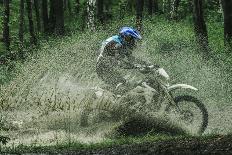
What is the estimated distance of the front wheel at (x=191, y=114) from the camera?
12.9 metres

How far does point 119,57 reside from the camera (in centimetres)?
1366

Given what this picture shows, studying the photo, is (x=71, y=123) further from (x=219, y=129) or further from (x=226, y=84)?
(x=226, y=84)

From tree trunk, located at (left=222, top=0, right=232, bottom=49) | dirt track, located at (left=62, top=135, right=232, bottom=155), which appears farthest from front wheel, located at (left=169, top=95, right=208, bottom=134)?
tree trunk, located at (left=222, top=0, right=232, bottom=49)

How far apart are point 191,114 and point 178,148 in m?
2.87

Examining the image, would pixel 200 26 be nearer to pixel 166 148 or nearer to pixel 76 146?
pixel 76 146

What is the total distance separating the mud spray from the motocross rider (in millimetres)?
429

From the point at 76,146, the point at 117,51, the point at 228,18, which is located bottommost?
the point at 76,146

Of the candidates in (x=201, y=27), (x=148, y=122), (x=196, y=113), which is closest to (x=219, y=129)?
(x=196, y=113)

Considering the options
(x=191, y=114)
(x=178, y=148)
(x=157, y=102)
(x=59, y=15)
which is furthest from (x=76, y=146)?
(x=59, y=15)

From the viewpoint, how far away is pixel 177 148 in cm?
1016

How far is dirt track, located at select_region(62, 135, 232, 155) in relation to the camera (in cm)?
→ 987

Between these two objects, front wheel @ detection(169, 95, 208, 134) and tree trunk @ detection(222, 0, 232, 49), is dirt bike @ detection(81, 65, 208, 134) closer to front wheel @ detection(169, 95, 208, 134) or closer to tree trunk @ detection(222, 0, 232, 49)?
front wheel @ detection(169, 95, 208, 134)

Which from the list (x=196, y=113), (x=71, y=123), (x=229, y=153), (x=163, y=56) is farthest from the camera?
(x=163, y=56)

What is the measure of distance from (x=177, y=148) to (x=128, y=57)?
4.01 meters
